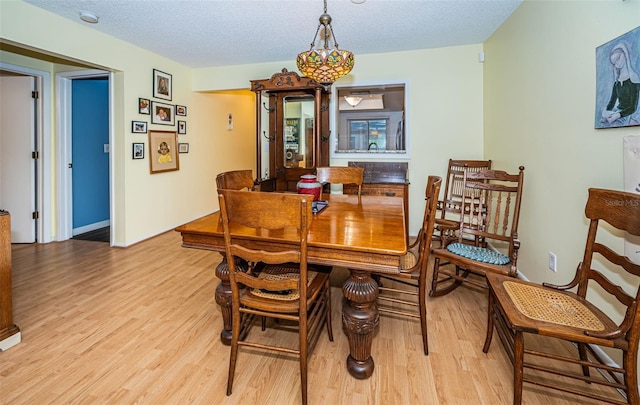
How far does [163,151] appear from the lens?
434cm

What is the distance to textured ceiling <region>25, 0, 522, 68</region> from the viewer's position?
9.09ft

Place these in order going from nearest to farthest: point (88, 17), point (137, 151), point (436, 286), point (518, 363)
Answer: point (518, 363) < point (436, 286) < point (88, 17) < point (137, 151)

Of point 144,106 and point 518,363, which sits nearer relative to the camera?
point 518,363

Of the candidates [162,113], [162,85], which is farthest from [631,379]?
[162,85]

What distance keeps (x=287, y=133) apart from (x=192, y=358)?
2.97 m

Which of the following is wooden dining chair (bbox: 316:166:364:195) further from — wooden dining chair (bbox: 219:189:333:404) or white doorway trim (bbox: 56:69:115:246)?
Result: white doorway trim (bbox: 56:69:115:246)

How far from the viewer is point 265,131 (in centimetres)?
419

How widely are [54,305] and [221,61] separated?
11.6ft

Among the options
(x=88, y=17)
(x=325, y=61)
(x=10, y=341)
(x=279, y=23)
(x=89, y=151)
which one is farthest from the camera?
(x=89, y=151)

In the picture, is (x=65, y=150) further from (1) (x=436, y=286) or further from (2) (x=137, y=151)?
(1) (x=436, y=286)

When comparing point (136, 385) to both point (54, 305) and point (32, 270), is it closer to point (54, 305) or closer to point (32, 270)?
point (54, 305)

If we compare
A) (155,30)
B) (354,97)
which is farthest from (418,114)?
(155,30)

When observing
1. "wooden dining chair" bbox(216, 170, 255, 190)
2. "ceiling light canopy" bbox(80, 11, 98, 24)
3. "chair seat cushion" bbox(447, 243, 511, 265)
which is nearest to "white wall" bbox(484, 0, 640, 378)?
"chair seat cushion" bbox(447, 243, 511, 265)

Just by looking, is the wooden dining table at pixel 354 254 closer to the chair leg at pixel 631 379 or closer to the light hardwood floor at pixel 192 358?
the light hardwood floor at pixel 192 358
